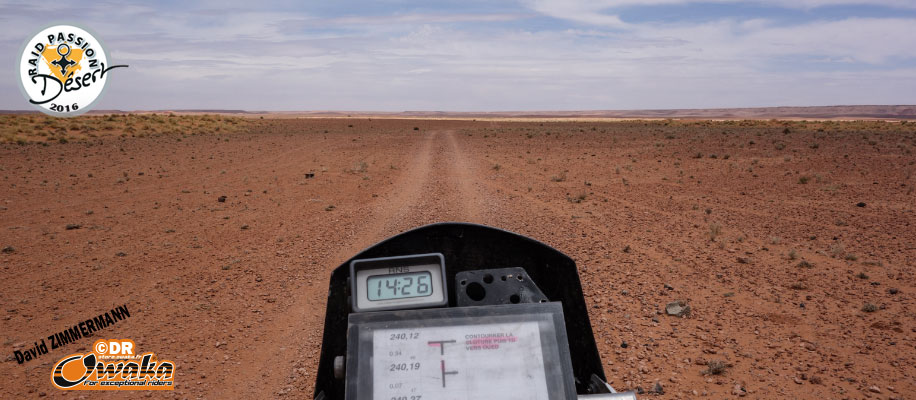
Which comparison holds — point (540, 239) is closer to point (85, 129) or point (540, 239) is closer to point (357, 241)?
point (357, 241)

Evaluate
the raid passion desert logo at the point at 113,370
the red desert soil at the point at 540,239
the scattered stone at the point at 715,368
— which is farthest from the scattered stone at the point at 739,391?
the raid passion desert logo at the point at 113,370

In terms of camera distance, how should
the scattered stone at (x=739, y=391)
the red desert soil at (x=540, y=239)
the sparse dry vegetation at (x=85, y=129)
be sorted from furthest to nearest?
1. the sparse dry vegetation at (x=85, y=129)
2. the red desert soil at (x=540, y=239)
3. the scattered stone at (x=739, y=391)

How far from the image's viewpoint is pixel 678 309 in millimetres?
6152

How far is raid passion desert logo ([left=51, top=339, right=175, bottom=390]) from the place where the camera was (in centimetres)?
473

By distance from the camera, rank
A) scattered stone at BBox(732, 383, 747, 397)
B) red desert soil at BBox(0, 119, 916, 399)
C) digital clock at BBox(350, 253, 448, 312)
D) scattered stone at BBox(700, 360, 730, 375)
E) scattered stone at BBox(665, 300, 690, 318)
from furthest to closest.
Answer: scattered stone at BBox(665, 300, 690, 318) < red desert soil at BBox(0, 119, 916, 399) < scattered stone at BBox(700, 360, 730, 375) < scattered stone at BBox(732, 383, 747, 397) < digital clock at BBox(350, 253, 448, 312)

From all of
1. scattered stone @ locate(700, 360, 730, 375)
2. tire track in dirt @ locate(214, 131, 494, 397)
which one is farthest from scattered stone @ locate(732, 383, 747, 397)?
tire track in dirt @ locate(214, 131, 494, 397)

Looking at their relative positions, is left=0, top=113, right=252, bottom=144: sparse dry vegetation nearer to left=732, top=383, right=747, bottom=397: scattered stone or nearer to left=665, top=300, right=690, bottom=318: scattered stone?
left=665, top=300, right=690, bottom=318: scattered stone

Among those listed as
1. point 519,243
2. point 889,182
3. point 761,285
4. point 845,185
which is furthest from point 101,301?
point 889,182

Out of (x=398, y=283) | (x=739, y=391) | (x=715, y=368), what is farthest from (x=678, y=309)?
(x=398, y=283)

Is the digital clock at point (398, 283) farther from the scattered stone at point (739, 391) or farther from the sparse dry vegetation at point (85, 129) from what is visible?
the sparse dry vegetation at point (85, 129)

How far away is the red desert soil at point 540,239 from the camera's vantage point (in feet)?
16.4

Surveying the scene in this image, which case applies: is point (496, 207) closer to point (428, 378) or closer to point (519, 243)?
point (519, 243)

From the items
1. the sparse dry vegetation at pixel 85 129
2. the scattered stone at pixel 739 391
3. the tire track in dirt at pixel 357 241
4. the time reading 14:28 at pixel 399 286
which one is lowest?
the scattered stone at pixel 739 391

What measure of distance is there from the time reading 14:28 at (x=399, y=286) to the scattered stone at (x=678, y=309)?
4632 mm
